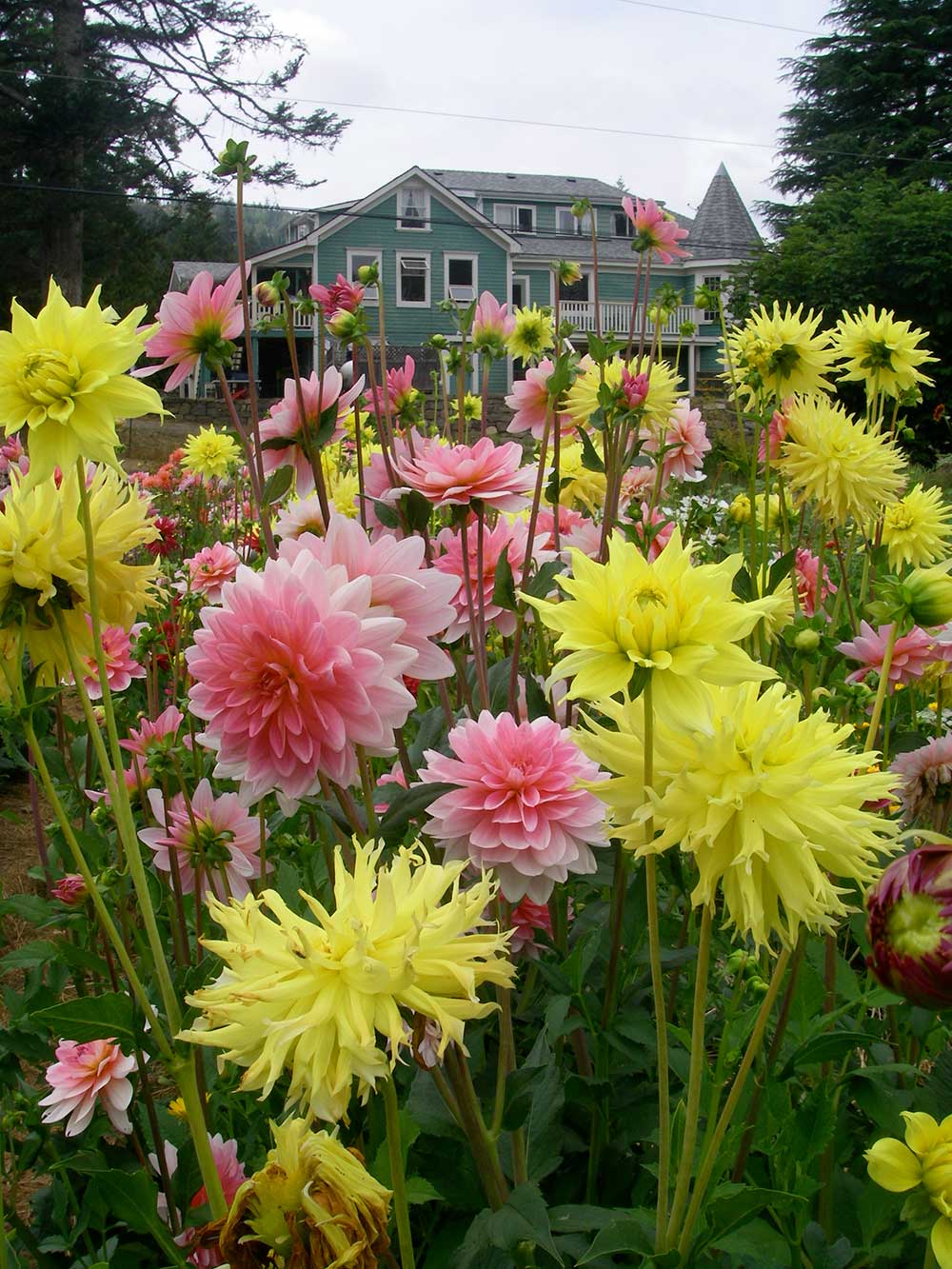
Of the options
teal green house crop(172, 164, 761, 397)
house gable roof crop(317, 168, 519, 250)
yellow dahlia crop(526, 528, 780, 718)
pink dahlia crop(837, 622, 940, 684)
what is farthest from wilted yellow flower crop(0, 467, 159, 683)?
house gable roof crop(317, 168, 519, 250)

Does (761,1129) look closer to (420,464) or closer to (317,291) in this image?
(420,464)

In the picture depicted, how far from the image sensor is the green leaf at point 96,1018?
3.55ft

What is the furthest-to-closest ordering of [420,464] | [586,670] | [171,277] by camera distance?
[171,277] → [420,464] → [586,670]

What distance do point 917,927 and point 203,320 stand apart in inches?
47.8

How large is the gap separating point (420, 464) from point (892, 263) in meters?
20.3

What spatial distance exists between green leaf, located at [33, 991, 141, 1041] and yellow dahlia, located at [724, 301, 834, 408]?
173 cm

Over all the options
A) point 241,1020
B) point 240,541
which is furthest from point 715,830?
point 240,541

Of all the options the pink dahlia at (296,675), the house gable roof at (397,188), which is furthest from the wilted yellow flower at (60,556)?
the house gable roof at (397,188)

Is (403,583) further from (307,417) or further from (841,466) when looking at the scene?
(841,466)

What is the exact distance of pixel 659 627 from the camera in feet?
2.60

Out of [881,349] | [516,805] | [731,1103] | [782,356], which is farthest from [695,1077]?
[881,349]

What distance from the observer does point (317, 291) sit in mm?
1817

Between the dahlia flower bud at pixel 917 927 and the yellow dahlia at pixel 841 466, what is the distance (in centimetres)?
159

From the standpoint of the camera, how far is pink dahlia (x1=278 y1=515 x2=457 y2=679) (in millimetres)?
1123
